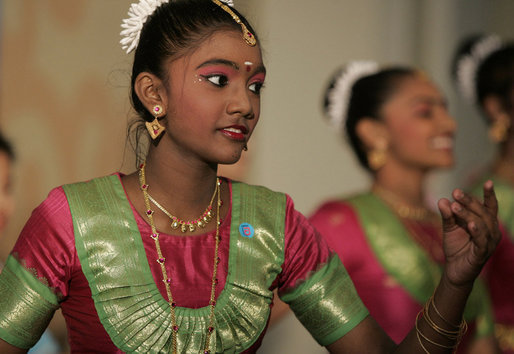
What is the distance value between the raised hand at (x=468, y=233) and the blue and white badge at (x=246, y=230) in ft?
1.44

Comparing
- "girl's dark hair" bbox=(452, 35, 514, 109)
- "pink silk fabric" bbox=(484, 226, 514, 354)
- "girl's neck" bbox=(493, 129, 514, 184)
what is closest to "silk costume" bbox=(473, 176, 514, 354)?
"pink silk fabric" bbox=(484, 226, 514, 354)

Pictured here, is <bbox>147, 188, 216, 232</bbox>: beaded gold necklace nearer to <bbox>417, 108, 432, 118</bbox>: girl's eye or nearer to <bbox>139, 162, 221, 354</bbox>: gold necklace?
<bbox>139, 162, 221, 354</bbox>: gold necklace

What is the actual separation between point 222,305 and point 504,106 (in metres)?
2.62

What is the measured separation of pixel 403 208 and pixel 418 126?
37 centimetres

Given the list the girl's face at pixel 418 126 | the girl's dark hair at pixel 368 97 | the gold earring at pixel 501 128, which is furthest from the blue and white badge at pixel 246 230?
the gold earring at pixel 501 128

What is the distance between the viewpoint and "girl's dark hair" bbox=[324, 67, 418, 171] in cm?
331

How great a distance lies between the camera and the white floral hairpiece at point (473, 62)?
4.03 m

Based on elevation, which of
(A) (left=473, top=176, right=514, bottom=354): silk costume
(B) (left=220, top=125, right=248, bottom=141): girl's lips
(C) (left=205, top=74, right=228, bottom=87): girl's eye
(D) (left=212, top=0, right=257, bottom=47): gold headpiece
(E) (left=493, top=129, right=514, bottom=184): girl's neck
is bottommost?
(A) (left=473, top=176, right=514, bottom=354): silk costume

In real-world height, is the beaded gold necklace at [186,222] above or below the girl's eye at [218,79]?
below

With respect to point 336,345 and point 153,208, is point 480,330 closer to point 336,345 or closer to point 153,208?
point 336,345

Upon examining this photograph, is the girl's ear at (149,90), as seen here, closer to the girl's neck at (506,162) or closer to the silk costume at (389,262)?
the silk costume at (389,262)

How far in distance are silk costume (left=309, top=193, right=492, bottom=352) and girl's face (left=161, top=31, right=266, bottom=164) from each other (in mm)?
1364

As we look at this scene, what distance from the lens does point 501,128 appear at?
12.2 feet

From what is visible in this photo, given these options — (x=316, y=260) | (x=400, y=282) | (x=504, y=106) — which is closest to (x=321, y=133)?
(x=504, y=106)
